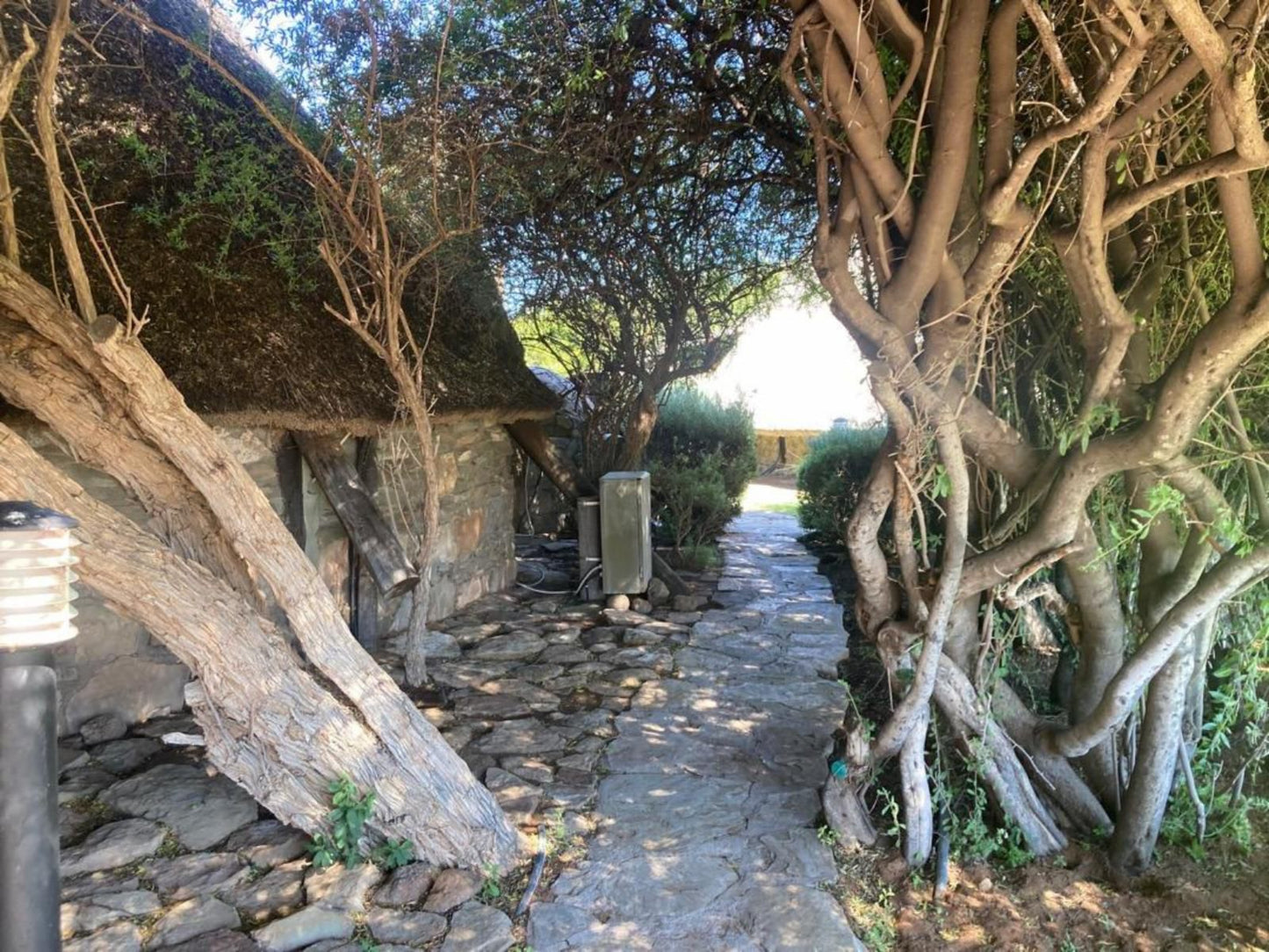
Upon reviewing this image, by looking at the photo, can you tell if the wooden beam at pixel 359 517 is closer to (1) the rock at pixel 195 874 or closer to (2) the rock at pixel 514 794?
(2) the rock at pixel 514 794

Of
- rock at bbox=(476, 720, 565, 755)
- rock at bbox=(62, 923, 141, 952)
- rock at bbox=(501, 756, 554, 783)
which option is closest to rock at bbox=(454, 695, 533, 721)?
rock at bbox=(476, 720, 565, 755)

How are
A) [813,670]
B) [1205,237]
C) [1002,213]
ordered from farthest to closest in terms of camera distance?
1. [813,670]
2. [1205,237]
3. [1002,213]

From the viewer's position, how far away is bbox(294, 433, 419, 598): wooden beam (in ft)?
15.8

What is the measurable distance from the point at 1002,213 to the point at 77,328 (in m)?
2.67

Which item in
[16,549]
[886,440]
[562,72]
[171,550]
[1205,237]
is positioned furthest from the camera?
[562,72]

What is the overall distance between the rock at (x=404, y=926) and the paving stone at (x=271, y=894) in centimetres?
27

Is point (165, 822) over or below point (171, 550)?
below

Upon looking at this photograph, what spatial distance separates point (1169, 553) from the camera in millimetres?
3207

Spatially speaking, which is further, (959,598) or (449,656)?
(449,656)

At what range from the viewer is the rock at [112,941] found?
240 cm

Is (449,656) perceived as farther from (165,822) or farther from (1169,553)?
(1169,553)

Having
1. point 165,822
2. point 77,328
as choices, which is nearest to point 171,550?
point 77,328

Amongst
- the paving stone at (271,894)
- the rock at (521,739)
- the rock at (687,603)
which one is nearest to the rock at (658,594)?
the rock at (687,603)

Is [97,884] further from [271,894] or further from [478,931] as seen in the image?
[478,931]
